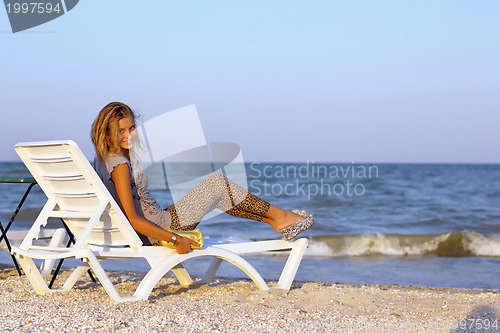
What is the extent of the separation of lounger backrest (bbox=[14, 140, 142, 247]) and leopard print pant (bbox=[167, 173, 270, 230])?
523 mm

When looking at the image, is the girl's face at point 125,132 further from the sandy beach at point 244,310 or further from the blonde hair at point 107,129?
the sandy beach at point 244,310

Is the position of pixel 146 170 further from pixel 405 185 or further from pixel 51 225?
pixel 405 185

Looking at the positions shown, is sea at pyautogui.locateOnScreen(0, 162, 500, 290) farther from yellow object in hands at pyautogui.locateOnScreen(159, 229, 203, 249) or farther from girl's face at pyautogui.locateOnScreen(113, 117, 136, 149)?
girl's face at pyautogui.locateOnScreen(113, 117, 136, 149)

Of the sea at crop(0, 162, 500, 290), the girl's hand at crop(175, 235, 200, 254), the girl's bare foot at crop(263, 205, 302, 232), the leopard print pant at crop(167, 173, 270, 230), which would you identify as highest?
the leopard print pant at crop(167, 173, 270, 230)

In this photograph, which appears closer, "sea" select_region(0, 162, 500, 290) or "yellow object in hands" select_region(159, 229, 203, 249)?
"yellow object in hands" select_region(159, 229, 203, 249)

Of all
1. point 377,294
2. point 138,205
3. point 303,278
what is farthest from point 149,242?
point 303,278

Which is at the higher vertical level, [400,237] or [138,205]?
[138,205]

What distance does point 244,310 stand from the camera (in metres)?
3.67

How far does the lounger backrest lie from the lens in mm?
3378

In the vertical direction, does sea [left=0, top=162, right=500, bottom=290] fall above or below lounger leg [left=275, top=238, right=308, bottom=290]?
below

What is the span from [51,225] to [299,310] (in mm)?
9555

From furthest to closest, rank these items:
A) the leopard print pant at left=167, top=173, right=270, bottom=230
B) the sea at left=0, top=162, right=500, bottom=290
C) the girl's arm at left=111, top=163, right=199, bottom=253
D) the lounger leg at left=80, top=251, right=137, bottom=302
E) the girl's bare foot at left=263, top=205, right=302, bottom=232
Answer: the sea at left=0, top=162, right=500, bottom=290 → the girl's bare foot at left=263, top=205, right=302, bottom=232 → the leopard print pant at left=167, top=173, right=270, bottom=230 → the girl's arm at left=111, top=163, right=199, bottom=253 → the lounger leg at left=80, top=251, right=137, bottom=302

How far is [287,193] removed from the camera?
2067 centimetres

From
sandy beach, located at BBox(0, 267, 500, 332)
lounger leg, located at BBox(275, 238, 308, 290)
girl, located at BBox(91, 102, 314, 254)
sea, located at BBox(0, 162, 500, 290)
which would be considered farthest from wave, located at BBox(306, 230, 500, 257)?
girl, located at BBox(91, 102, 314, 254)
